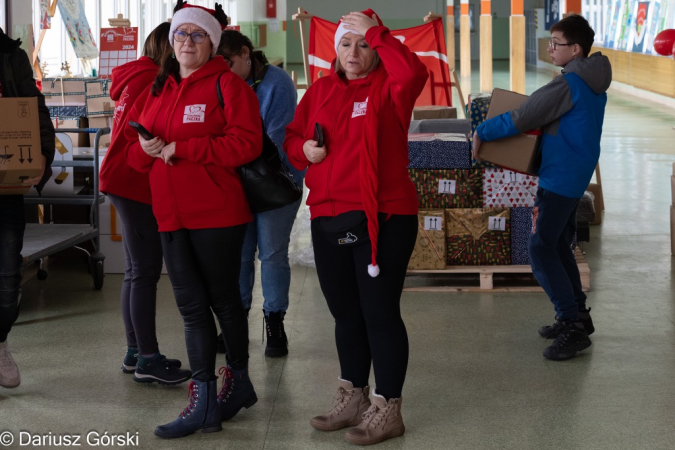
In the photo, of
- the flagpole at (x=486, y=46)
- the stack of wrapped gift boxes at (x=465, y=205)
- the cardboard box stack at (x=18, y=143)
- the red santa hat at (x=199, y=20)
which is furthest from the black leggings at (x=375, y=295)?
the flagpole at (x=486, y=46)

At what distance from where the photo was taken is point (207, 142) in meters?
2.92

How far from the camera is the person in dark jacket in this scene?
3342 mm

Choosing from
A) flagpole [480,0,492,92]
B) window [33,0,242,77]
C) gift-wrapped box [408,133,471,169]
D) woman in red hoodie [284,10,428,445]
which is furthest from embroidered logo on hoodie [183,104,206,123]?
flagpole [480,0,492,92]

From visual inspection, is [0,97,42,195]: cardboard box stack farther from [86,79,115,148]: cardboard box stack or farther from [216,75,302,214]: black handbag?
[86,79,115,148]: cardboard box stack

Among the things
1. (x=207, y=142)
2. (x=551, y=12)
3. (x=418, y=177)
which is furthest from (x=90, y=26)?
(x=551, y=12)

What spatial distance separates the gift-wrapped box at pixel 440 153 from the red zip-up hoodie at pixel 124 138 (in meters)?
2.10

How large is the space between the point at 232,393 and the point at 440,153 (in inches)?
96.0

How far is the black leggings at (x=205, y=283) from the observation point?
302 centimetres

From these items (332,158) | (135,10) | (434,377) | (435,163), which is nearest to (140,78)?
(332,158)

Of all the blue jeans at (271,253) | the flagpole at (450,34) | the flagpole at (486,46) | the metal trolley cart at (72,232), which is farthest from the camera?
the flagpole at (450,34)

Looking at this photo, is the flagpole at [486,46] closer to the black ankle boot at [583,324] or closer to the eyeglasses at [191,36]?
the black ankle boot at [583,324]

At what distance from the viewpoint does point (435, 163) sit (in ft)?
17.2

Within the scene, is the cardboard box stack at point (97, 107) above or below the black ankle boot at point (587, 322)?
above

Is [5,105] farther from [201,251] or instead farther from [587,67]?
[587,67]
